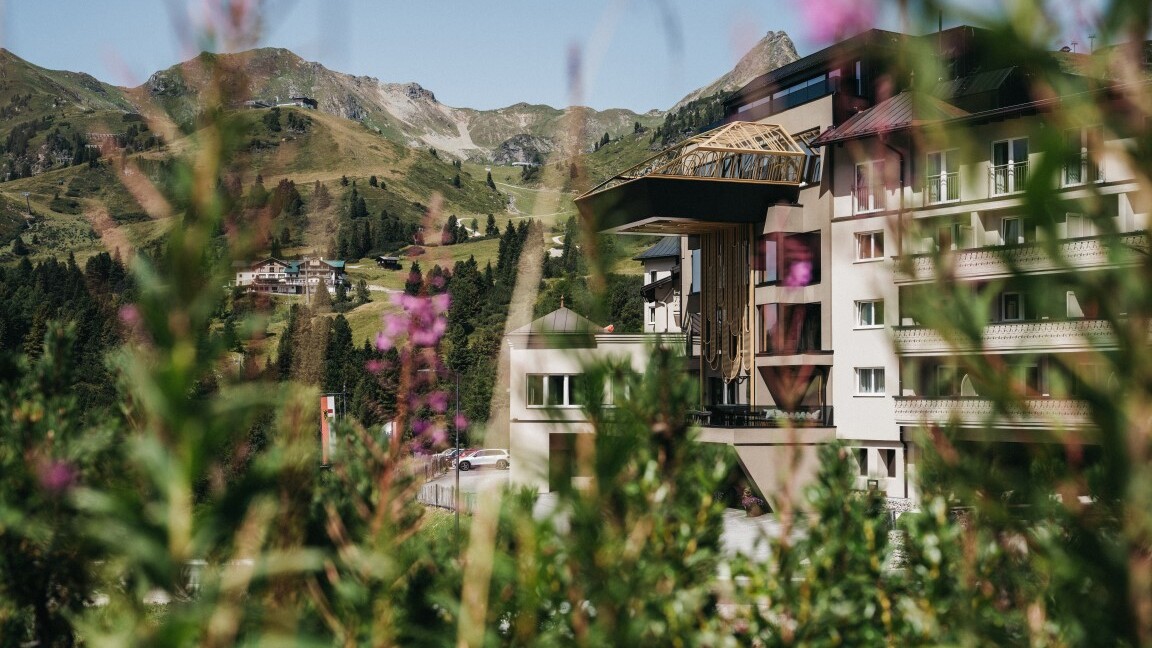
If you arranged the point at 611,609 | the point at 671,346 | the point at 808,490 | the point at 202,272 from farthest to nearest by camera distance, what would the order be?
1. the point at 808,490
2. the point at 671,346
3. the point at 611,609
4. the point at 202,272

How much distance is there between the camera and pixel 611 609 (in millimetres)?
2352

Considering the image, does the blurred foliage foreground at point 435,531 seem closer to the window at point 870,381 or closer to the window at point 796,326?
the window at point 870,381

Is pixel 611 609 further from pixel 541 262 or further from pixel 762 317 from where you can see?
pixel 762 317

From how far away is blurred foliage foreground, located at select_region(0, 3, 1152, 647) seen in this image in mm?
1380

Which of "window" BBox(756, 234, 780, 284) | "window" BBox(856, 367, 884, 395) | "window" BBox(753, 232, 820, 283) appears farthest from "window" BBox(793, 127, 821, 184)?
"window" BBox(856, 367, 884, 395)

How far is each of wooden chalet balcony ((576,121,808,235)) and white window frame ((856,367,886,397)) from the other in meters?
6.98

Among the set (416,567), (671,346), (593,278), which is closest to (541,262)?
(593,278)

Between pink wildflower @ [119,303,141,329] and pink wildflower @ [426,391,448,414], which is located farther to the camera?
pink wildflower @ [426,391,448,414]

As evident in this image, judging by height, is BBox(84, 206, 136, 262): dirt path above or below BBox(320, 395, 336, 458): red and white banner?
above

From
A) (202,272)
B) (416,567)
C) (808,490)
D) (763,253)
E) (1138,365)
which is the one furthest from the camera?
(763,253)

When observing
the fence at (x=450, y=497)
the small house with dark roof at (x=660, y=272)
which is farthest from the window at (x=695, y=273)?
the fence at (x=450, y=497)

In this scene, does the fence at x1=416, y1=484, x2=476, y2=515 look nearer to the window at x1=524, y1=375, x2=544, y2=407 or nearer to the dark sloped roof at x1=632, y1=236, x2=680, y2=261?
the window at x1=524, y1=375, x2=544, y2=407

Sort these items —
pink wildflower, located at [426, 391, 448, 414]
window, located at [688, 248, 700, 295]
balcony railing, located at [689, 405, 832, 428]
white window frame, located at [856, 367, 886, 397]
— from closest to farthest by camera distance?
pink wildflower, located at [426, 391, 448, 414] < white window frame, located at [856, 367, 886, 397] < balcony railing, located at [689, 405, 832, 428] < window, located at [688, 248, 700, 295]

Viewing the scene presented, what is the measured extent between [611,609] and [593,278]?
3.22ft
